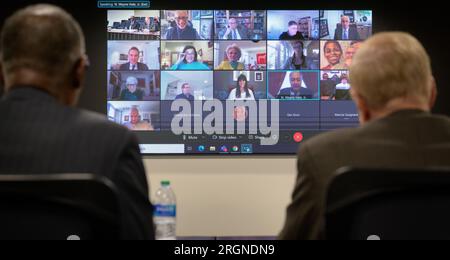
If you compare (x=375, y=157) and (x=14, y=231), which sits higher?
(x=375, y=157)

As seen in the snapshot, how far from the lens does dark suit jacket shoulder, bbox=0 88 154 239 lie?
1265 millimetres

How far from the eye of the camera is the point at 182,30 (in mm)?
4270

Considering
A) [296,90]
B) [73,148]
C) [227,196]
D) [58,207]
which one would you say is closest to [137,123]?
[227,196]

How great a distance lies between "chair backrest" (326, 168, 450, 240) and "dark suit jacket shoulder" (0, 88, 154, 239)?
48 cm

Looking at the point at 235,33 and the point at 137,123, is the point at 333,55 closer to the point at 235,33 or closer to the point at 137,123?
the point at 235,33

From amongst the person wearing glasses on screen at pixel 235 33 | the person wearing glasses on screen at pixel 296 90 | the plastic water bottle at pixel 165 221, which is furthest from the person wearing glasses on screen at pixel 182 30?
the plastic water bottle at pixel 165 221

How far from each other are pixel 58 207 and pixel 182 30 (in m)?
3.33

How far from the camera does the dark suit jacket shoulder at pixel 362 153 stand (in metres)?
1.39

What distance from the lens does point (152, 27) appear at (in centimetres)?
427

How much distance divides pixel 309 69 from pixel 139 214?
3138 mm

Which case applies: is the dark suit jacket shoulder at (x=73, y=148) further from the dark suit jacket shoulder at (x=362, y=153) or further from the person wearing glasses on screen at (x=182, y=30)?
the person wearing glasses on screen at (x=182, y=30)
